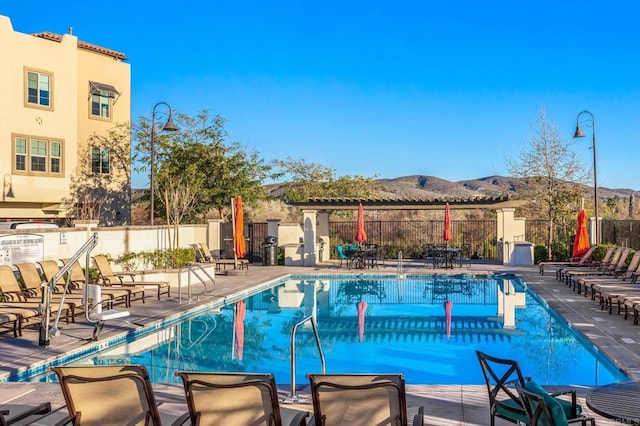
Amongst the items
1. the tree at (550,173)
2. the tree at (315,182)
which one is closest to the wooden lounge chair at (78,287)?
the tree at (550,173)

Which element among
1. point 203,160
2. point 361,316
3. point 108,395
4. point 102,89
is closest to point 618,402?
point 108,395

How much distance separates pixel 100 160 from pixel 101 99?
267cm

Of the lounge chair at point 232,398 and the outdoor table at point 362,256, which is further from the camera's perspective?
the outdoor table at point 362,256

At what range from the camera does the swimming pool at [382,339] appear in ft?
Result: 30.7

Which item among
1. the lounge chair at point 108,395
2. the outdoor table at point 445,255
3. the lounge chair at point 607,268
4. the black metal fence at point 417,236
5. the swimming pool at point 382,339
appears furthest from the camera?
the black metal fence at point 417,236

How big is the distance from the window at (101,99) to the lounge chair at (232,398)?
25.4m

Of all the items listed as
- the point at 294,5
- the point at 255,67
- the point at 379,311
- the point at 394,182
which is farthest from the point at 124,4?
the point at 394,182

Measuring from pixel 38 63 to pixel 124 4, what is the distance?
444 centimetres

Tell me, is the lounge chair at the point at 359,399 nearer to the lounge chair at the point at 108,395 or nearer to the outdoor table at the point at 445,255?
the lounge chair at the point at 108,395

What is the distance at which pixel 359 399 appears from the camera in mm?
4156

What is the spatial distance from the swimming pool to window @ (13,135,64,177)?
12094mm

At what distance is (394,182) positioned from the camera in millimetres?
84188

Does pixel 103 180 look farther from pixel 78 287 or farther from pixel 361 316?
pixel 361 316

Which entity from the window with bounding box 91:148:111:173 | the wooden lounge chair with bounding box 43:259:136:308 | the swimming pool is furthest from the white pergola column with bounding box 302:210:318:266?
the wooden lounge chair with bounding box 43:259:136:308
